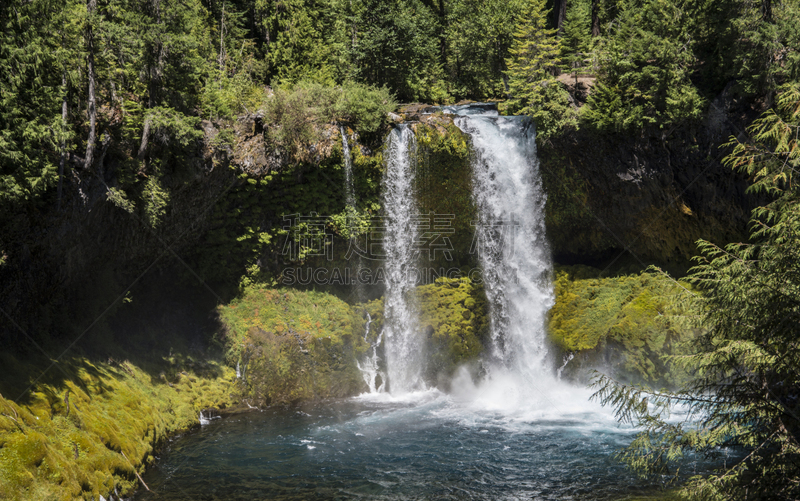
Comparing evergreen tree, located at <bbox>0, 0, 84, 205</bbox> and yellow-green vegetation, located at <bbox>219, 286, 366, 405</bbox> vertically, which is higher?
evergreen tree, located at <bbox>0, 0, 84, 205</bbox>

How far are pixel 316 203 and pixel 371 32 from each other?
411 inches

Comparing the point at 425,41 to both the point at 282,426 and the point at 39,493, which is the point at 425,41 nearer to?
the point at 282,426

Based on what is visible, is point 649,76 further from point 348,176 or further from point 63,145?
point 63,145

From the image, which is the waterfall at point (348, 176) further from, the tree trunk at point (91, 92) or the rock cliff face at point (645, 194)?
the tree trunk at point (91, 92)

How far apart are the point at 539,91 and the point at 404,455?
44.1 feet

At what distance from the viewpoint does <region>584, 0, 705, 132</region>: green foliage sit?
15.0 meters

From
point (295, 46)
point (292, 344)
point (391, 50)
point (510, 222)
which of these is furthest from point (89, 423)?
point (391, 50)

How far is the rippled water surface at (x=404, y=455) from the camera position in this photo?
32.1 ft

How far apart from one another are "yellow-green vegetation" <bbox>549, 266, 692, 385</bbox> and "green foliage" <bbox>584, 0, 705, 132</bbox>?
5.36 m

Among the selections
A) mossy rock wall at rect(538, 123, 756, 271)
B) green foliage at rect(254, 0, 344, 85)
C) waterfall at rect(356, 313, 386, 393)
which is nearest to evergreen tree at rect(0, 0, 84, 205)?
waterfall at rect(356, 313, 386, 393)

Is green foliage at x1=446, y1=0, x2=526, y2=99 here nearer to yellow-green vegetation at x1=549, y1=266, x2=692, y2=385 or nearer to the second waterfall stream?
the second waterfall stream

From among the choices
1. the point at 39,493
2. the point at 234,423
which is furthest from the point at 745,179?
the point at 39,493

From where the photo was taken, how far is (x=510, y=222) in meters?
18.4

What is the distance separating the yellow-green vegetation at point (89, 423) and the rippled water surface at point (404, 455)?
764 mm
